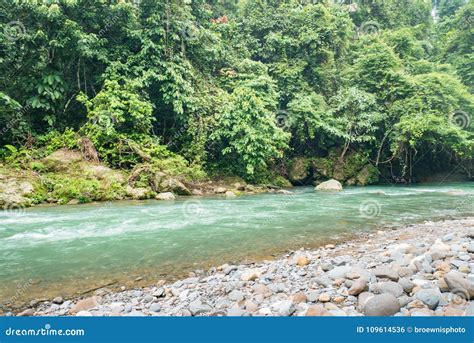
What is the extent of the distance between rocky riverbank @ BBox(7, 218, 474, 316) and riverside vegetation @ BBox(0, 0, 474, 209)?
309 inches

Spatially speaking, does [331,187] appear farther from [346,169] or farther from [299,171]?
[346,169]

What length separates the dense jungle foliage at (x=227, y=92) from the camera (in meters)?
12.9

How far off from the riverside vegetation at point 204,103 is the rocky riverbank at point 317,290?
7.85 m

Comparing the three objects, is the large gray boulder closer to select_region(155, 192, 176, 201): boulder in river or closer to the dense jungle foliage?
select_region(155, 192, 176, 201): boulder in river

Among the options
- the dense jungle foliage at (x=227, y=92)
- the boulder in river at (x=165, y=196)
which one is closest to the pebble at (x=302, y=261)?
the boulder in river at (x=165, y=196)

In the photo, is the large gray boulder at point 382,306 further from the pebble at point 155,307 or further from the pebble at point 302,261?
the pebble at point 155,307

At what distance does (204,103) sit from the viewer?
51.1 ft

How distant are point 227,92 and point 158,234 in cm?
1172

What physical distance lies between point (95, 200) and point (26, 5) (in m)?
7.21

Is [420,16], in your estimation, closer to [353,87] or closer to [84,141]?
[353,87]

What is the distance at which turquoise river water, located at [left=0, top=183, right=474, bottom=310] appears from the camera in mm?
4594

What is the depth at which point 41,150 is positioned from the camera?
41.2 ft

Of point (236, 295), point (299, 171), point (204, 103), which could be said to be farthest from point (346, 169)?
point (236, 295)

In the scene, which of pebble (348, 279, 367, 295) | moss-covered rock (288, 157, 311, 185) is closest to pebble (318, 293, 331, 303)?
pebble (348, 279, 367, 295)
